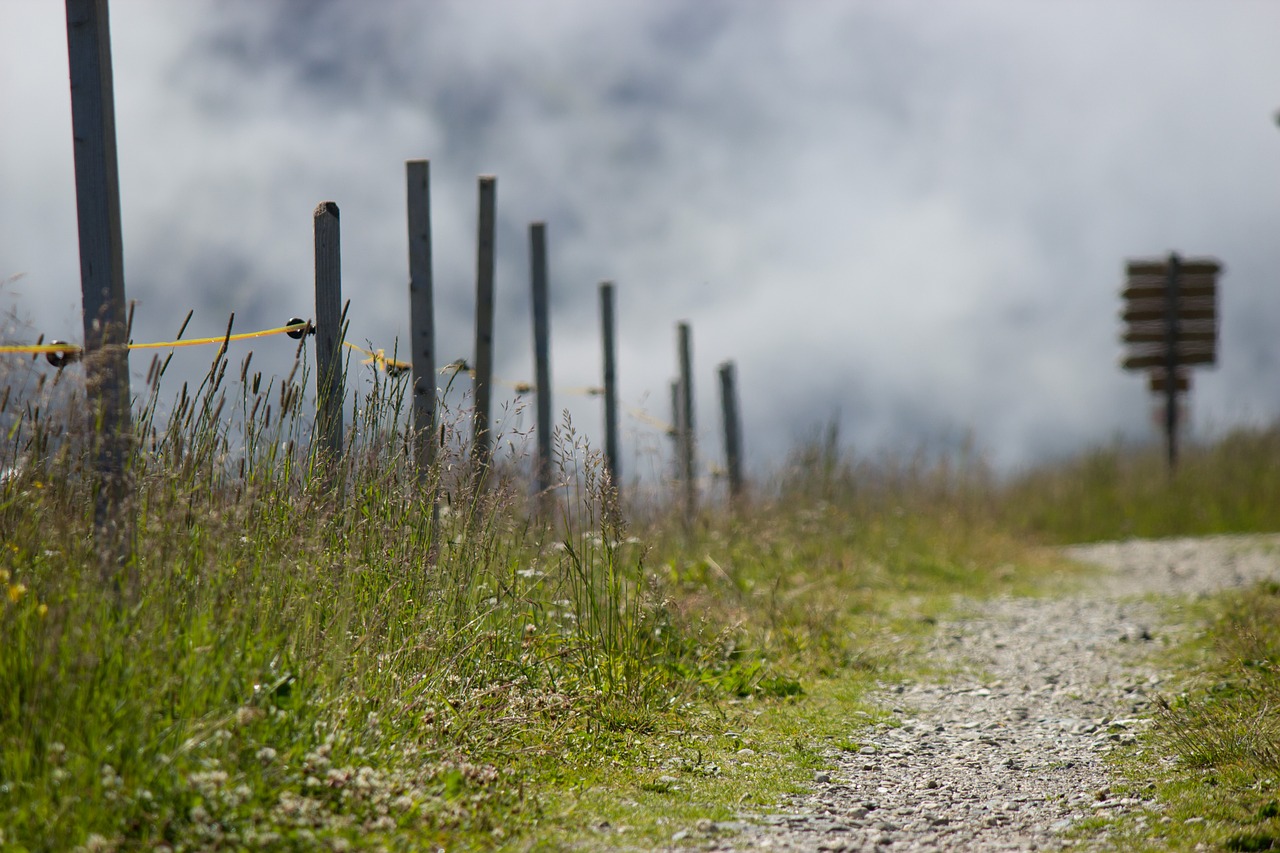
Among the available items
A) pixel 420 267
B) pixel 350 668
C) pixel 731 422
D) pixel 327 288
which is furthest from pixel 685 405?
pixel 350 668

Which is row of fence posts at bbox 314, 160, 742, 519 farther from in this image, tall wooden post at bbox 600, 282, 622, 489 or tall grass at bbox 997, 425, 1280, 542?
tall grass at bbox 997, 425, 1280, 542

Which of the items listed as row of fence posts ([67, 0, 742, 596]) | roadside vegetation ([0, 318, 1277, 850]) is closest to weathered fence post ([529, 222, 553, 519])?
row of fence posts ([67, 0, 742, 596])

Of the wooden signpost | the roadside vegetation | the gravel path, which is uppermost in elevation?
the wooden signpost

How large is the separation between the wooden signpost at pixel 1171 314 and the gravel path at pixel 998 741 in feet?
30.5

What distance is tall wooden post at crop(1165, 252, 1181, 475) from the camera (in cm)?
1783

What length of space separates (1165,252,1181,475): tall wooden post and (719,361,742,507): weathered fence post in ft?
28.7

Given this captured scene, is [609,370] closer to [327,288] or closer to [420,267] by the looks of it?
[420,267]

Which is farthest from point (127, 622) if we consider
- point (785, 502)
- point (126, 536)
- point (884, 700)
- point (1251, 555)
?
point (1251, 555)

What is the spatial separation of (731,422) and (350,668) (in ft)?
30.9

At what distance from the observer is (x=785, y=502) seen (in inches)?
460

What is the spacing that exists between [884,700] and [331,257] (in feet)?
13.6

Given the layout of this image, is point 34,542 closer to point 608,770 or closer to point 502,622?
point 502,622

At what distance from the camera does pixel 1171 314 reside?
18.0 meters

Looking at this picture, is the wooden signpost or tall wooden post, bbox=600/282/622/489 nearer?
tall wooden post, bbox=600/282/622/489
